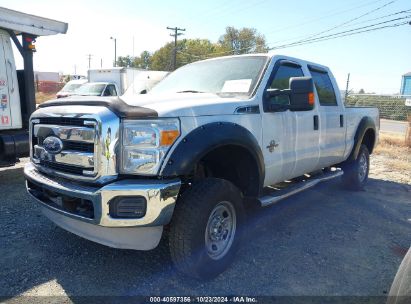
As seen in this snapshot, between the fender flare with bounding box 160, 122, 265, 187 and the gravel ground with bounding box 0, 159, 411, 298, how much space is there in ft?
3.39

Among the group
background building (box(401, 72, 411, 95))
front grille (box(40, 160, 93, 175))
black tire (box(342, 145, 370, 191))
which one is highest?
background building (box(401, 72, 411, 95))

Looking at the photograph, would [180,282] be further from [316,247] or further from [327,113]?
[327,113]

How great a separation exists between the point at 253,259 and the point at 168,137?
1599 millimetres

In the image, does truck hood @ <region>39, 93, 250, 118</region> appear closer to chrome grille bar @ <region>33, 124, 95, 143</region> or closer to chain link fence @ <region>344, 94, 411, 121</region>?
chrome grille bar @ <region>33, 124, 95, 143</region>

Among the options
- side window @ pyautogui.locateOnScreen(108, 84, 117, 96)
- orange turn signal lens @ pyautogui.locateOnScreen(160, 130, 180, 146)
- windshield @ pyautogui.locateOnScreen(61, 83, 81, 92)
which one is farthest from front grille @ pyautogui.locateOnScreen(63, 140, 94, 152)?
windshield @ pyautogui.locateOnScreen(61, 83, 81, 92)

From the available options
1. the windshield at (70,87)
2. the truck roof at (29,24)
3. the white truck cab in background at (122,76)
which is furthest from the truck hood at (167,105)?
the windshield at (70,87)

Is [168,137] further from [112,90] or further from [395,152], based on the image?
[112,90]

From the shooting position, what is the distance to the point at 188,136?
289 cm

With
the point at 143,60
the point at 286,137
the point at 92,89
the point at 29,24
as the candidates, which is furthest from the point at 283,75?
the point at 143,60

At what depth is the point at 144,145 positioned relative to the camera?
2762 millimetres

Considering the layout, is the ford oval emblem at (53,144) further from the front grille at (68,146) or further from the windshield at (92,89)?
the windshield at (92,89)

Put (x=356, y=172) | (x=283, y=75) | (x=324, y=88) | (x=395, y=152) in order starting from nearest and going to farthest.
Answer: (x=283, y=75) < (x=324, y=88) < (x=356, y=172) < (x=395, y=152)

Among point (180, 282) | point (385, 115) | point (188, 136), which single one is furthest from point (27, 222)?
point (385, 115)

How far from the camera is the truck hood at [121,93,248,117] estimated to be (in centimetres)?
290
